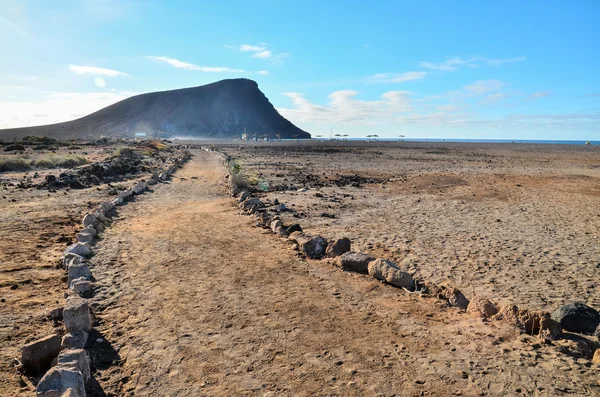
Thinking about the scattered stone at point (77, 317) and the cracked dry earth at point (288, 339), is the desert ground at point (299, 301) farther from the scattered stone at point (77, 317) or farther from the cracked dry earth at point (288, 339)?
the scattered stone at point (77, 317)

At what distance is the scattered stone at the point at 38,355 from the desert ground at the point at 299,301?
10cm

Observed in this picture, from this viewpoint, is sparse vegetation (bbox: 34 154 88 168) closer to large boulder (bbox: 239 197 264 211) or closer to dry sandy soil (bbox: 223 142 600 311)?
dry sandy soil (bbox: 223 142 600 311)

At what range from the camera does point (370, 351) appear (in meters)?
3.96

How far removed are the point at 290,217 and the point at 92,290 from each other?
557 cm

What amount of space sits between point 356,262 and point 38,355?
164 inches

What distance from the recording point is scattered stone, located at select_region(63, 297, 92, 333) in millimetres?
4148

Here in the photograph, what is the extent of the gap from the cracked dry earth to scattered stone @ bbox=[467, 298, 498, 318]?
0.48ft

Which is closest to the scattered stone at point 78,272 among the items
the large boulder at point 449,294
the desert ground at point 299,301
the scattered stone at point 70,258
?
the desert ground at point 299,301

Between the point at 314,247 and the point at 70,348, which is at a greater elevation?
the point at 314,247

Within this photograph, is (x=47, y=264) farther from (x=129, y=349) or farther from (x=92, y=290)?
(x=129, y=349)

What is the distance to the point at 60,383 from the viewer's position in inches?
122

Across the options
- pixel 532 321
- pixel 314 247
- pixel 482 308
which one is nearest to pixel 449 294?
pixel 482 308

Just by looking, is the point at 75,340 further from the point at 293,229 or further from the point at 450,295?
the point at 293,229

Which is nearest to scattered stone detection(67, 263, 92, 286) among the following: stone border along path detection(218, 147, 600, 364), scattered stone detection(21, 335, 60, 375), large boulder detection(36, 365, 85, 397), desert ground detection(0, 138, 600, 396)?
desert ground detection(0, 138, 600, 396)
